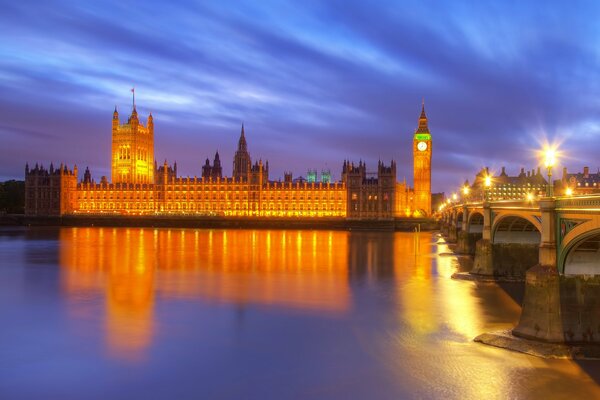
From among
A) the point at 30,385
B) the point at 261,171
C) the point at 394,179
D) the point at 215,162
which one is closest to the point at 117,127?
the point at 215,162

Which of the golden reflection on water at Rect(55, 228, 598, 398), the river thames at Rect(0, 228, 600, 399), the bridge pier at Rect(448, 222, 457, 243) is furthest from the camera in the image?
the bridge pier at Rect(448, 222, 457, 243)

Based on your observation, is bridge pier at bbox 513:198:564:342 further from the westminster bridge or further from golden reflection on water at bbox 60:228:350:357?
golden reflection on water at bbox 60:228:350:357

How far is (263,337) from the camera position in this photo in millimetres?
24781

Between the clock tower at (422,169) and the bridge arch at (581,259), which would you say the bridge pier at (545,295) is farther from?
the clock tower at (422,169)

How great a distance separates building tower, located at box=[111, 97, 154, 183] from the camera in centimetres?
17625

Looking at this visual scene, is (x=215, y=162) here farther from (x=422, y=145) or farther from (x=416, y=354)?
(x=416, y=354)

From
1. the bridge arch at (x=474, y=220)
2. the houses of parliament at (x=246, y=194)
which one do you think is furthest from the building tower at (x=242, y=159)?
the bridge arch at (x=474, y=220)

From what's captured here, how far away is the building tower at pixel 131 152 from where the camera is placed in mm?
176250

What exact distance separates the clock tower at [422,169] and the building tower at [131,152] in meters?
81.7

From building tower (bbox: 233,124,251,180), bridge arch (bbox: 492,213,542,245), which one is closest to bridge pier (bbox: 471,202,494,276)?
bridge arch (bbox: 492,213,542,245)

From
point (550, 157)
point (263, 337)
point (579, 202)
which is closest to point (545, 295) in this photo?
point (579, 202)

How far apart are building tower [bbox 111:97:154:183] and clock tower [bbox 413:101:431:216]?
268ft

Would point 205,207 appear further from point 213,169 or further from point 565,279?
point 565,279

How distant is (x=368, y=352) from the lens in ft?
73.2
